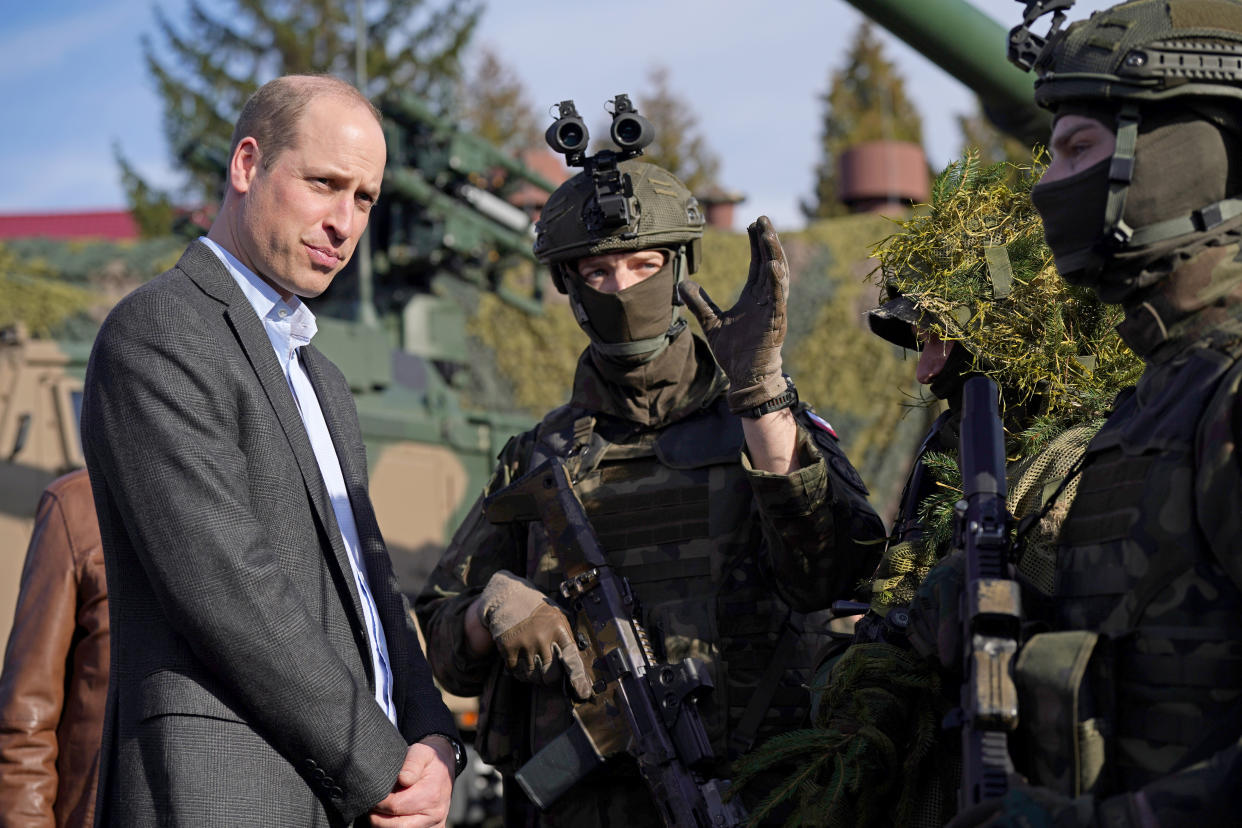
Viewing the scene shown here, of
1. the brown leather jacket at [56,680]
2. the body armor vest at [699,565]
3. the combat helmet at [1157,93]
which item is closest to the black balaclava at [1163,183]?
the combat helmet at [1157,93]

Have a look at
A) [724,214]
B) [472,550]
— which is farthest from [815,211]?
[472,550]

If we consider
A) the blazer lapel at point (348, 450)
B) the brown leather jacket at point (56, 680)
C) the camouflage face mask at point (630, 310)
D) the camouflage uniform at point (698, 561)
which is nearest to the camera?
the blazer lapel at point (348, 450)

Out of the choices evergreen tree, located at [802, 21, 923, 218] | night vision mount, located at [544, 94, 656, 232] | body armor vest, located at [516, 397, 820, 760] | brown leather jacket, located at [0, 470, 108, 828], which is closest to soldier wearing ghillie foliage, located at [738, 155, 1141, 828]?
body armor vest, located at [516, 397, 820, 760]

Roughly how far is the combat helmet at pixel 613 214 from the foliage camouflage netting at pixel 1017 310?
759 millimetres

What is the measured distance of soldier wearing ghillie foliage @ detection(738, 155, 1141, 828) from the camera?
2590mm

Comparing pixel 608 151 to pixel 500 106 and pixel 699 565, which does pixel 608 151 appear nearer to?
pixel 699 565

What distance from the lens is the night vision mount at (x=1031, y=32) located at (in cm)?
240

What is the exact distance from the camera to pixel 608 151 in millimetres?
3643

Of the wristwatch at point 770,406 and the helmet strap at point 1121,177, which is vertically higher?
the helmet strap at point 1121,177

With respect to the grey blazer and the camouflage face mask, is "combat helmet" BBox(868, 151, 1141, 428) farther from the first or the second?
the grey blazer

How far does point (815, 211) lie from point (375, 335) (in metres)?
18.9

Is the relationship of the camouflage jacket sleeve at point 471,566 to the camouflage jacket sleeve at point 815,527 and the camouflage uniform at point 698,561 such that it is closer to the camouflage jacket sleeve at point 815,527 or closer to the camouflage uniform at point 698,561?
the camouflage uniform at point 698,561

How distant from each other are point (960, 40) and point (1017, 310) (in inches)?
55.9

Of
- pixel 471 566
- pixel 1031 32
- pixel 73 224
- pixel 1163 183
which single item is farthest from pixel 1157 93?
pixel 73 224
